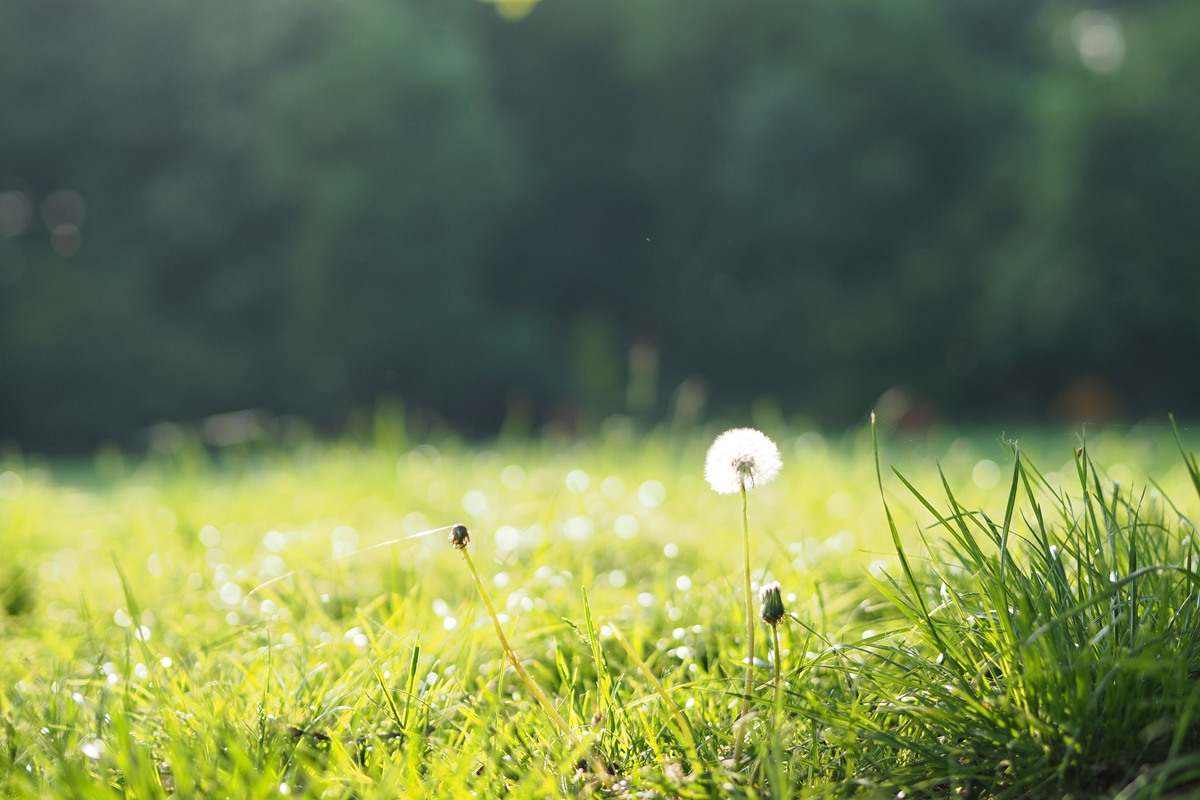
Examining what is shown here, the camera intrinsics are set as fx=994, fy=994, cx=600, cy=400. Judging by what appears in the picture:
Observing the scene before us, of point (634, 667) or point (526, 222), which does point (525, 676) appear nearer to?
point (634, 667)

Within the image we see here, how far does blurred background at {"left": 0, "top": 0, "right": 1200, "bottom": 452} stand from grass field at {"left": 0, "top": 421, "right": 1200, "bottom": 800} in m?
11.4

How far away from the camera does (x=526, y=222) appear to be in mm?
18469

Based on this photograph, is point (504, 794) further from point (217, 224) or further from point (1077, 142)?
point (217, 224)

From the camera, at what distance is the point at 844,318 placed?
54.5 ft

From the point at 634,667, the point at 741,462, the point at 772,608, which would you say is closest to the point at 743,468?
the point at 741,462

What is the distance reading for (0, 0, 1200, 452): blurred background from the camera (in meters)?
14.3

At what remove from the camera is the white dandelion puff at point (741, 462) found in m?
1.06

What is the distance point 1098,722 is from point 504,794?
62 centimetres

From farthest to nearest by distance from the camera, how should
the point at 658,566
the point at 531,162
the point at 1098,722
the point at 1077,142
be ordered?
the point at 531,162 → the point at 1077,142 → the point at 658,566 → the point at 1098,722

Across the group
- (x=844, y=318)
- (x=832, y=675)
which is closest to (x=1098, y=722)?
(x=832, y=675)

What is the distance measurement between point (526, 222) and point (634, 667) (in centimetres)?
1743

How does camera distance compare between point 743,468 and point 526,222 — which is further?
point 526,222

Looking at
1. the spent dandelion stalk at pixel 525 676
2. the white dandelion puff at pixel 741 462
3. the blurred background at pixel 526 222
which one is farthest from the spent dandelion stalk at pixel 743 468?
the blurred background at pixel 526 222

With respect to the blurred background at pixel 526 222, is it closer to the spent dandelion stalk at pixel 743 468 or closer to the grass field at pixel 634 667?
the grass field at pixel 634 667
